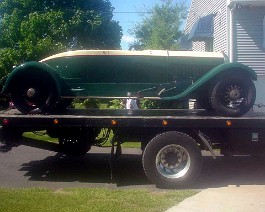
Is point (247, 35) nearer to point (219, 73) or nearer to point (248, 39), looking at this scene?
point (248, 39)

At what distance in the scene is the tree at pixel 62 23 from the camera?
28.2m

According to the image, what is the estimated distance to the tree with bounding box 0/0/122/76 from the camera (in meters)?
28.2

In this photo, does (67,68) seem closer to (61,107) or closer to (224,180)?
(61,107)

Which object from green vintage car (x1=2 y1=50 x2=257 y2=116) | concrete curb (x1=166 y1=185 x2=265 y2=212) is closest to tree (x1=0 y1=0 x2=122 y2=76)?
green vintage car (x1=2 y1=50 x2=257 y2=116)

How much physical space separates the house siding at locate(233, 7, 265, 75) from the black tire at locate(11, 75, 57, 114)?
10.0 meters

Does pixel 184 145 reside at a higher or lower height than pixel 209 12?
lower

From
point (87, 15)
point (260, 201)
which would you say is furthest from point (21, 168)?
point (87, 15)

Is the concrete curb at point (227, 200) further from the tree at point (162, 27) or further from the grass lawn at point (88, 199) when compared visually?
the tree at point (162, 27)

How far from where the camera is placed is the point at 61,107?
809 cm

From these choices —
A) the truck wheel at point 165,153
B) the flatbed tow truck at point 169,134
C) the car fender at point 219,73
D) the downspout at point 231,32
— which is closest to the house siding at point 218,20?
the downspout at point 231,32

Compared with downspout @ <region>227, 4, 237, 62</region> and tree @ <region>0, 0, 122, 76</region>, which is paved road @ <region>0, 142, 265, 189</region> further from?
tree @ <region>0, 0, 122, 76</region>

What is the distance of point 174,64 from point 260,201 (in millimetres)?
3104

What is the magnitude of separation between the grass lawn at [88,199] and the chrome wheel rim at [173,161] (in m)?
0.40

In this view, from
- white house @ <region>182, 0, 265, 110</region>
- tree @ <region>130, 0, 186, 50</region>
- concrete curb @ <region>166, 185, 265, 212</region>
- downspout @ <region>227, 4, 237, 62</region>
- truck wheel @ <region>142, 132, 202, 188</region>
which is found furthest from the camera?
tree @ <region>130, 0, 186, 50</region>
